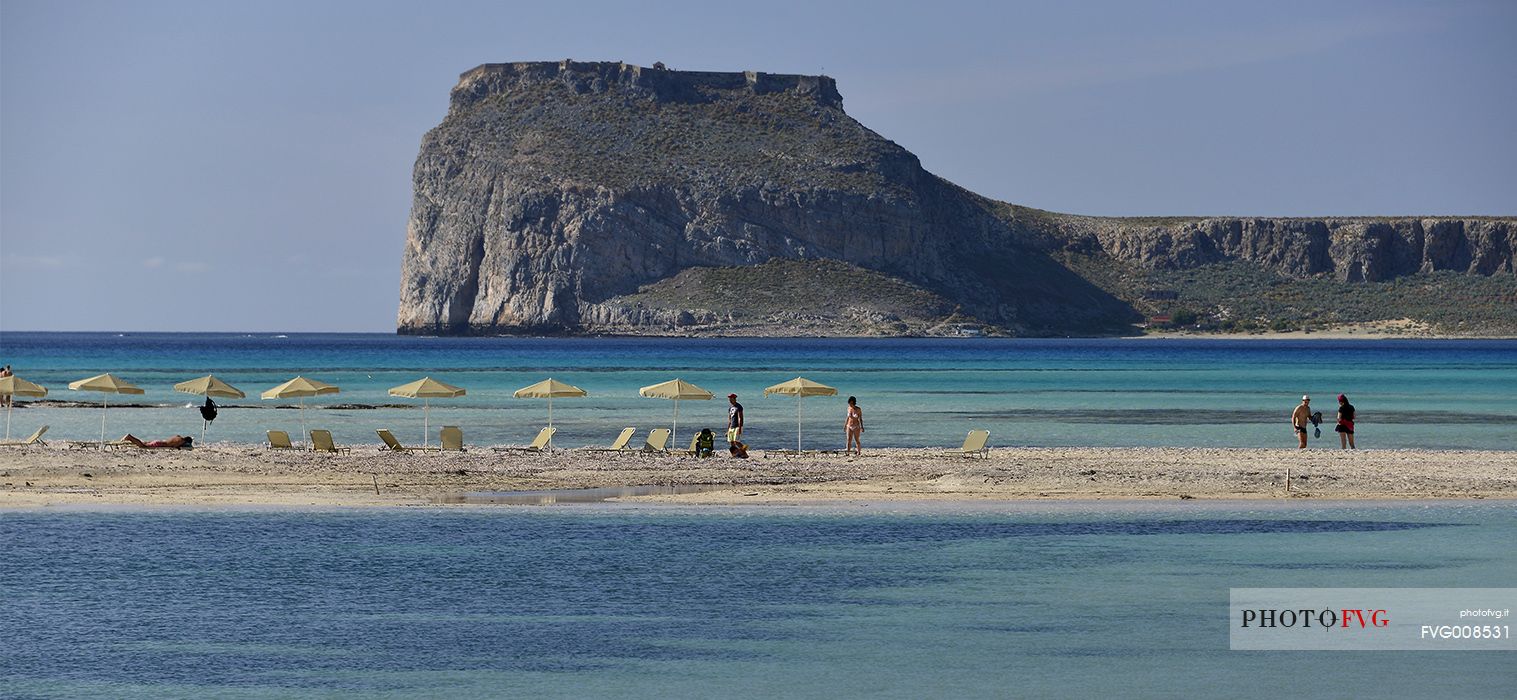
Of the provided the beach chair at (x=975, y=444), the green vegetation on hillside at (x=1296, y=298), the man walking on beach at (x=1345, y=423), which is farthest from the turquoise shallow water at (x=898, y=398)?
the green vegetation on hillside at (x=1296, y=298)

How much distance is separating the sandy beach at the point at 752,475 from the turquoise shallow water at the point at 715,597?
60.4 inches

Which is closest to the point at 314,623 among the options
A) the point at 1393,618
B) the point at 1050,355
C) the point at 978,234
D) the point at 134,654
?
the point at 134,654

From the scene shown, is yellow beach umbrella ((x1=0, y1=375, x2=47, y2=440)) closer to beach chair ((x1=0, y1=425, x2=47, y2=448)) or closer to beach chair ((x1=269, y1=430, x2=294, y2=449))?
beach chair ((x1=0, y1=425, x2=47, y2=448))

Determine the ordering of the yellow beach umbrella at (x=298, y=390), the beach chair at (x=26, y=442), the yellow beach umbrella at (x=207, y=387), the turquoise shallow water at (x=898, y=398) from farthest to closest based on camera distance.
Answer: the turquoise shallow water at (x=898, y=398), the yellow beach umbrella at (x=207, y=387), the yellow beach umbrella at (x=298, y=390), the beach chair at (x=26, y=442)

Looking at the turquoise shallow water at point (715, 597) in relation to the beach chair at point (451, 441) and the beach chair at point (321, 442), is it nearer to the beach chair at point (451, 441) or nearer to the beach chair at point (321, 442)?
the beach chair at point (321, 442)

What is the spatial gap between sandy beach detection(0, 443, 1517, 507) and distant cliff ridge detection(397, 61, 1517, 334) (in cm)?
13024

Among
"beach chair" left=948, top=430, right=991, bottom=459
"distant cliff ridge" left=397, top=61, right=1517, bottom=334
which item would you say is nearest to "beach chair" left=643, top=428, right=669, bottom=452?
"beach chair" left=948, top=430, right=991, bottom=459

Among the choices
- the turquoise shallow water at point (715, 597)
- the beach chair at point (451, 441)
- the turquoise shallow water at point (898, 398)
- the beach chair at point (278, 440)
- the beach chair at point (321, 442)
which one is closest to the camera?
the turquoise shallow water at point (715, 597)

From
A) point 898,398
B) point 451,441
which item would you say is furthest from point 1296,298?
point 451,441

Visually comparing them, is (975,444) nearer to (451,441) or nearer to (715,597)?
(451,441)

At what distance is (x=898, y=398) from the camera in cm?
5728

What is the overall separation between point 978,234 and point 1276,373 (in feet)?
350

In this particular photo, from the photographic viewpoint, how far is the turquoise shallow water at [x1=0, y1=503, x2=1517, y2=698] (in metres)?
12.9

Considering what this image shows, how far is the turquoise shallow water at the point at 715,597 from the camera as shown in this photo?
1285 centimetres
